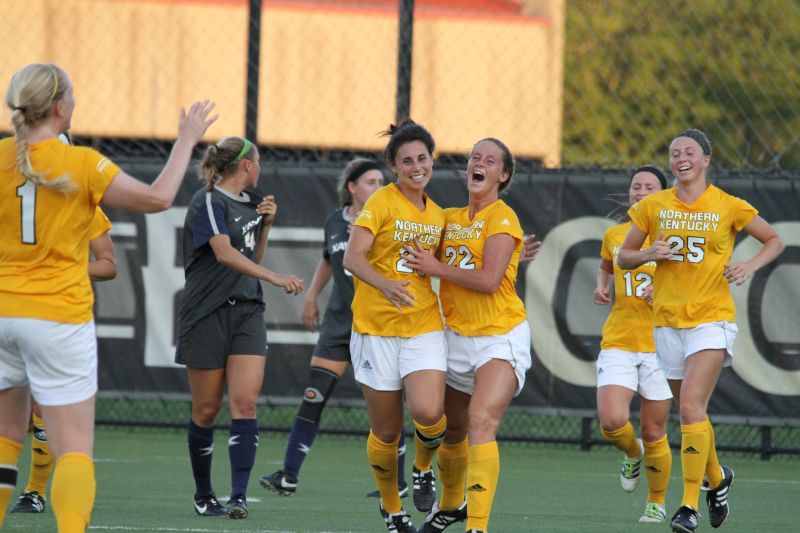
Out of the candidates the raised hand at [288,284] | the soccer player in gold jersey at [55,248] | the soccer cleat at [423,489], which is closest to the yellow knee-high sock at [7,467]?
the soccer player in gold jersey at [55,248]

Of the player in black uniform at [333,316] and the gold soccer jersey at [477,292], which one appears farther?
the player in black uniform at [333,316]

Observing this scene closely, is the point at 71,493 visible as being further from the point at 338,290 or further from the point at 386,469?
the point at 338,290

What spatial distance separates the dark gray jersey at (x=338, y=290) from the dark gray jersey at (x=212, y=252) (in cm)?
144

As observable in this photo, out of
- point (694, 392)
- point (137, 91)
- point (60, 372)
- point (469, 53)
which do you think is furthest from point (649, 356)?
point (137, 91)

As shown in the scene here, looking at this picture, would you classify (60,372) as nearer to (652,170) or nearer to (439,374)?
(439,374)

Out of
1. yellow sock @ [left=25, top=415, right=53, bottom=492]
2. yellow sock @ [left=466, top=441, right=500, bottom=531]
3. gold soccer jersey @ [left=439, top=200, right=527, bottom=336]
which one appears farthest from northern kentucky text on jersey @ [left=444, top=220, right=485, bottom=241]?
yellow sock @ [left=25, top=415, right=53, bottom=492]

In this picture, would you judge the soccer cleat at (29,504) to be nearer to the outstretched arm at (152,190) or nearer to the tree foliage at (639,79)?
the outstretched arm at (152,190)

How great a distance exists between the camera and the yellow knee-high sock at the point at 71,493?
4996 millimetres

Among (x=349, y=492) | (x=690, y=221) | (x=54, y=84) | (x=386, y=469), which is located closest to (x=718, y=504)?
(x=690, y=221)

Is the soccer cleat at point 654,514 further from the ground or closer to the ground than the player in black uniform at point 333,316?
closer to the ground

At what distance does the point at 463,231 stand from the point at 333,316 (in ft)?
8.36

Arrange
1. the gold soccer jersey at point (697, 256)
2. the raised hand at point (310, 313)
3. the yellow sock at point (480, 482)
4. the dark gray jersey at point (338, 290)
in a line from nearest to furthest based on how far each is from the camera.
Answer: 1. the yellow sock at point (480, 482)
2. the gold soccer jersey at point (697, 256)
3. the dark gray jersey at point (338, 290)
4. the raised hand at point (310, 313)

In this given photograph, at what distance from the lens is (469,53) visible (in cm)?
1664

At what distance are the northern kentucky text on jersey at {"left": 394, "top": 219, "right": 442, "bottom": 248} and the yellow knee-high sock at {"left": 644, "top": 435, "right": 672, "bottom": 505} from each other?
216 centimetres
